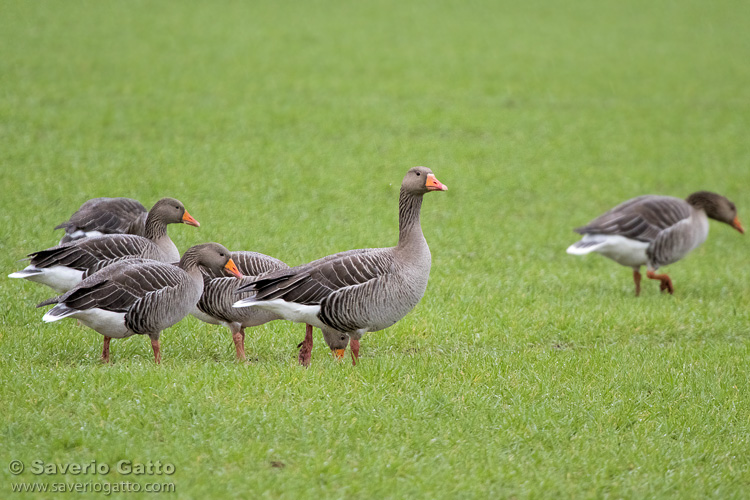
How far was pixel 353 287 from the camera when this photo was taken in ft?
26.7

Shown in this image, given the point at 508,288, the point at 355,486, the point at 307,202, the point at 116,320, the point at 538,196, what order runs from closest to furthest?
A: 1. the point at 355,486
2. the point at 116,320
3. the point at 508,288
4. the point at 307,202
5. the point at 538,196

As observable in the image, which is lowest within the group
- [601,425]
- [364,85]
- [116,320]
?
[601,425]

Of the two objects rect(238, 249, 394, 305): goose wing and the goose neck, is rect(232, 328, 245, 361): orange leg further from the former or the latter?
the goose neck

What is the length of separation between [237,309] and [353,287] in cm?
134

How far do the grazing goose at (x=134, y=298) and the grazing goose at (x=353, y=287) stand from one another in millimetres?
599

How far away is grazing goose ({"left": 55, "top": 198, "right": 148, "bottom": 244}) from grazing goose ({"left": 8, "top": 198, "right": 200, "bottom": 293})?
5.23 feet

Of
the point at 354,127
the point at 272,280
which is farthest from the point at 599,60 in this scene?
the point at 272,280

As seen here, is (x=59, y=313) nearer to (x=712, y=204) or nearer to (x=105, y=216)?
(x=105, y=216)

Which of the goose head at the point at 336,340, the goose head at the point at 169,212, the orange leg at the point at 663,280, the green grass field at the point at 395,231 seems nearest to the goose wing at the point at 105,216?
the green grass field at the point at 395,231

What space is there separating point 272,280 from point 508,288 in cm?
534

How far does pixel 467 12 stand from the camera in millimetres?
43094

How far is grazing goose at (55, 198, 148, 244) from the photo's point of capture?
1155cm

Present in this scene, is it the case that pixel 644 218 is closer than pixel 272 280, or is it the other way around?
pixel 272 280

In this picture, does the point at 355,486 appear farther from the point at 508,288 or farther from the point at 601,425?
the point at 508,288
